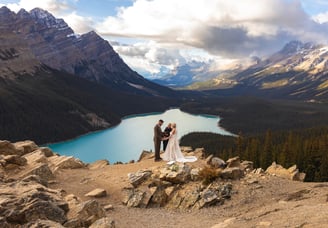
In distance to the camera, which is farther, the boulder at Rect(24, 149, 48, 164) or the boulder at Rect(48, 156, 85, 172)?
the boulder at Rect(48, 156, 85, 172)

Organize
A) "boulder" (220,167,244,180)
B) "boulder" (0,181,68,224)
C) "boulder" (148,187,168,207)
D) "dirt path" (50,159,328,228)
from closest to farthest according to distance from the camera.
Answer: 1. "boulder" (0,181,68,224)
2. "dirt path" (50,159,328,228)
3. "boulder" (148,187,168,207)
4. "boulder" (220,167,244,180)

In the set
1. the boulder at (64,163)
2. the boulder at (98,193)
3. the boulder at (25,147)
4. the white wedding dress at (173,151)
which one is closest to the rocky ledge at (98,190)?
the boulder at (98,193)

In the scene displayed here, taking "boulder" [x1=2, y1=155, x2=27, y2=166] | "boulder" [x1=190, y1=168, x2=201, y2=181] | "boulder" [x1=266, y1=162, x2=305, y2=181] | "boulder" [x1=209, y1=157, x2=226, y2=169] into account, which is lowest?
"boulder" [x1=266, y1=162, x2=305, y2=181]

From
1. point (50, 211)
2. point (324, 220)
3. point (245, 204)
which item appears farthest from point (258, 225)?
point (50, 211)

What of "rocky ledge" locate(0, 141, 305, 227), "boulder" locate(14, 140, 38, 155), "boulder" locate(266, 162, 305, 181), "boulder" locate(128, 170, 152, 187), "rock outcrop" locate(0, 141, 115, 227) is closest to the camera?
"rock outcrop" locate(0, 141, 115, 227)

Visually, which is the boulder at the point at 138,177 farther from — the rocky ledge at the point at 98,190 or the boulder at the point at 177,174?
the boulder at the point at 177,174

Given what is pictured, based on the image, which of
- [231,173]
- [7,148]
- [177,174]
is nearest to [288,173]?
[231,173]

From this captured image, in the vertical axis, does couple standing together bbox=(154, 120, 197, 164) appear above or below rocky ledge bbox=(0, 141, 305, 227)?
above

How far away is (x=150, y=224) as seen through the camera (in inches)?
1083

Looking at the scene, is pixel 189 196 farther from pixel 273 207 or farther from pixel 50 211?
pixel 50 211

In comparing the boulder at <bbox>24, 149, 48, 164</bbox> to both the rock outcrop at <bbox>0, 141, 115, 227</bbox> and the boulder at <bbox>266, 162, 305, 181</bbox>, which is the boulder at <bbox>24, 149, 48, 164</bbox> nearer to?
the rock outcrop at <bbox>0, 141, 115, 227</bbox>

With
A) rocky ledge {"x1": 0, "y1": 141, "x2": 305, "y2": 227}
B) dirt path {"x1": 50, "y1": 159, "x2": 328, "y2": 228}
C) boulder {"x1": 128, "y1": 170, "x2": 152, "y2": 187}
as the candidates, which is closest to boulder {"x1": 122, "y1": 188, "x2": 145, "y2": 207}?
rocky ledge {"x1": 0, "y1": 141, "x2": 305, "y2": 227}

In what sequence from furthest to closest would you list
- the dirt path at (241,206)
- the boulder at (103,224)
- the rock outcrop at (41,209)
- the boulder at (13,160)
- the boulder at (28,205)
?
the boulder at (13,160) < the dirt path at (241,206) < the boulder at (103,224) < the boulder at (28,205) < the rock outcrop at (41,209)

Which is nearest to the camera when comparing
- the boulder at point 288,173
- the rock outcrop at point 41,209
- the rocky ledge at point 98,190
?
the rock outcrop at point 41,209
